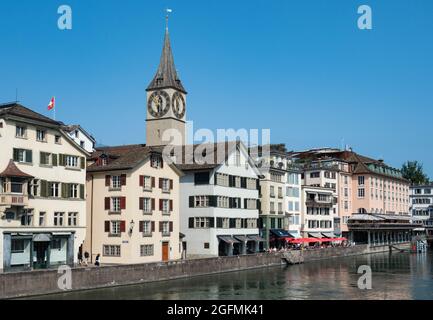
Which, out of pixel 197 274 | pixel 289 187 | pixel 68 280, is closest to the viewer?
pixel 68 280

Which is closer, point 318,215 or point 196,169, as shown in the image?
point 196,169

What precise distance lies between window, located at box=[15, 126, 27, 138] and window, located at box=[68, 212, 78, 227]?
9.67 metres

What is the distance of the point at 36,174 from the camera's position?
202ft

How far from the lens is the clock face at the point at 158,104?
114500mm

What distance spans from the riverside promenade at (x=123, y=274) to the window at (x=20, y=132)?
1401cm

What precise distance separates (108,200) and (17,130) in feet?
51.1

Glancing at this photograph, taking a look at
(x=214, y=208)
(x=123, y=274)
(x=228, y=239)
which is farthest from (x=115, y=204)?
(x=228, y=239)

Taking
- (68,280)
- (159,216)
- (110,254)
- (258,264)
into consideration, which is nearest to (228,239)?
(258,264)

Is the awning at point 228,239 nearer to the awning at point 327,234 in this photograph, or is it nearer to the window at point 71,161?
the window at point 71,161

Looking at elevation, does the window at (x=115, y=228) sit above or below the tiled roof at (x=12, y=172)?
below

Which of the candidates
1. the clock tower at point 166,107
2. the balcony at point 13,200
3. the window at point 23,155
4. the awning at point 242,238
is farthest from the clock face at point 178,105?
the balcony at point 13,200

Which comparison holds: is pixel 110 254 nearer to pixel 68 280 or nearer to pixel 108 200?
pixel 108 200

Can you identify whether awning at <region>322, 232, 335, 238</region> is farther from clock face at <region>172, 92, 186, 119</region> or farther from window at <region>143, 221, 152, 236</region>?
window at <region>143, 221, 152, 236</region>

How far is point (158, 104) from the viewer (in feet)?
380
